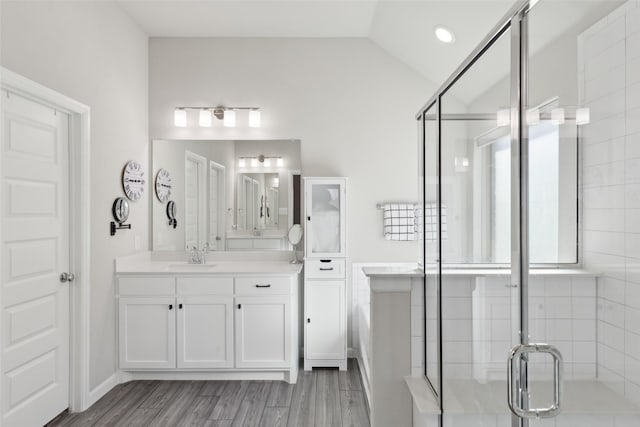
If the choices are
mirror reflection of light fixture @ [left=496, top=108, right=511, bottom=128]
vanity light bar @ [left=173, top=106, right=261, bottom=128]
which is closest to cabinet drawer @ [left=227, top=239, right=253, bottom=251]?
vanity light bar @ [left=173, top=106, right=261, bottom=128]

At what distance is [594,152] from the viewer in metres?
0.74

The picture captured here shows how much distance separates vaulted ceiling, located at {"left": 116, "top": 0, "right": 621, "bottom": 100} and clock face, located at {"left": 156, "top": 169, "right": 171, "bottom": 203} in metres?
1.25

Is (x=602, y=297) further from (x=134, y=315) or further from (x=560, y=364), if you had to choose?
(x=134, y=315)

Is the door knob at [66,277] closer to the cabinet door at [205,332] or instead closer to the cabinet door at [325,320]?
the cabinet door at [205,332]

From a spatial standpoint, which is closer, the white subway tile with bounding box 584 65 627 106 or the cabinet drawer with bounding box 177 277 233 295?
the white subway tile with bounding box 584 65 627 106

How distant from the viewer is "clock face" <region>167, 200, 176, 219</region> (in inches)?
146

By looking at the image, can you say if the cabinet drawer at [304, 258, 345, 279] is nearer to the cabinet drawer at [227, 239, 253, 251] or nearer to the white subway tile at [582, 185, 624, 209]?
the cabinet drawer at [227, 239, 253, 251]

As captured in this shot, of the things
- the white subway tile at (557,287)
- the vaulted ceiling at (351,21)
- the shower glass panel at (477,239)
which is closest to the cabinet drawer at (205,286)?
the shower glass panel at (477,239)

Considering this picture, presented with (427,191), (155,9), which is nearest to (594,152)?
(427,191)

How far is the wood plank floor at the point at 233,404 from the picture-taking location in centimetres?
254

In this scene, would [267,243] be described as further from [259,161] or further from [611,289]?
[611,289]

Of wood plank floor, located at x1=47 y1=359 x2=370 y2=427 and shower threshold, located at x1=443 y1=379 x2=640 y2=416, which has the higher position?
shower threshold, located at x1=443 y1=379 x2=640 y2=416

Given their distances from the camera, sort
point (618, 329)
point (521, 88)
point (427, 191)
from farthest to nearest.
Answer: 1. point (427, 191)
2. point (521, 88)
3. point (618, 329)

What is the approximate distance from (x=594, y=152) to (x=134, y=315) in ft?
10.5
